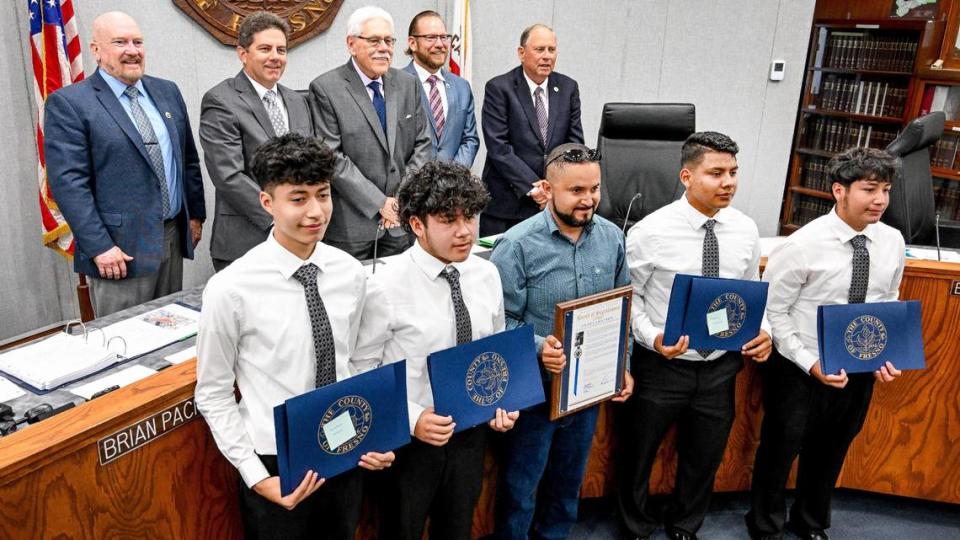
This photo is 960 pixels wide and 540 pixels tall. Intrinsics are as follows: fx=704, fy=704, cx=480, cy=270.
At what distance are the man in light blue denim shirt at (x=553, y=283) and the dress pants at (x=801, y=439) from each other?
64 centimetres

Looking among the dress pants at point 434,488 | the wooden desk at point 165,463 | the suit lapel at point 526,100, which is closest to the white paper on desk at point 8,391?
the wooden desk at point 165,463

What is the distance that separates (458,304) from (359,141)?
52.8 inches

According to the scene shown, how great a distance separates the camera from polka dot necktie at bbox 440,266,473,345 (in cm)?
173

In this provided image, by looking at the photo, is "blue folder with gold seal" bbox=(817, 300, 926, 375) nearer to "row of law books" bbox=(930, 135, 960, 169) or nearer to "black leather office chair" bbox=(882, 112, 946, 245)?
"black leather office chair" bbox=(882, 112, 946, 245)

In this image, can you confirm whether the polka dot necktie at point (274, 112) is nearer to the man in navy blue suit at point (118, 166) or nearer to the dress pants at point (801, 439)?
the man in navy blue suit at point (118, 166)

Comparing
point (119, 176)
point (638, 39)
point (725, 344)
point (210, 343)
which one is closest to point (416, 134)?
point (119, 176)

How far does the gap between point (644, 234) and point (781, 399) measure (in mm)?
758

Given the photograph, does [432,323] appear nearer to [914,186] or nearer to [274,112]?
[274,112]

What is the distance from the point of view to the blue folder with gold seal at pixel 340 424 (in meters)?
1.36

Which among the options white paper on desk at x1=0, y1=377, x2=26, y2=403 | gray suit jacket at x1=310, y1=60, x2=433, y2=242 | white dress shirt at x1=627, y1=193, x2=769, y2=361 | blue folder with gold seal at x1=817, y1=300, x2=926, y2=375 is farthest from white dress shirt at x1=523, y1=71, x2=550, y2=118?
white paper on desk at x1=0, y1=377, x2=26, y2=403

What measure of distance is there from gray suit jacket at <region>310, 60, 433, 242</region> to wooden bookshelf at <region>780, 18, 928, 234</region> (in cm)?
456

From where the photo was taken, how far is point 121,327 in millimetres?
1904

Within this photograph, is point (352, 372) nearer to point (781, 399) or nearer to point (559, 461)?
point (559, 461)

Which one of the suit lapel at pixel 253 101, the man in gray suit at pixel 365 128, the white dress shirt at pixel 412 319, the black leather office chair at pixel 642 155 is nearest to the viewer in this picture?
the white dress shirt at pixel 412 319
